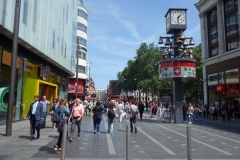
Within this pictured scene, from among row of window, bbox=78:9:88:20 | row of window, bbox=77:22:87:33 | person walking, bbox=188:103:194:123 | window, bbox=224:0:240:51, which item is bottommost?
person walking, bbox=188:103:194:123

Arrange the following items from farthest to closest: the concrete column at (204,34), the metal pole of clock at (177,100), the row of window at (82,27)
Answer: the row of window at (82,27)
the concrete column at (204,34)
the metal pole of clock at (177,100)

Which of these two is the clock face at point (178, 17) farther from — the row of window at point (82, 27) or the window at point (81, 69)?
the row of window at point (82, 27)

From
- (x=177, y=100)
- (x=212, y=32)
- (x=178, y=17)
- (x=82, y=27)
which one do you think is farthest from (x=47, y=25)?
(x=82, y=27)

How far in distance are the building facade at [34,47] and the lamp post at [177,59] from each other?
9671 millimetres

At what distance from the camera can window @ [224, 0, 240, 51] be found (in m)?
27.9

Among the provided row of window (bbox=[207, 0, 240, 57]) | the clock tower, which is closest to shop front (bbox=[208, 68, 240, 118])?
row of window (bbox=[207, 0, 240, 57])

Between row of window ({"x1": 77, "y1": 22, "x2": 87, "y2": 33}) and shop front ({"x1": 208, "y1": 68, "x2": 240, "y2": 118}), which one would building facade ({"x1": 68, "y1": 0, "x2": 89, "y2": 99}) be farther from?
shop front ({"x1": 208, "y1": 68, "x2": 240, "y2": 118})

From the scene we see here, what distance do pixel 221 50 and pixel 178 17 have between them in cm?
1282

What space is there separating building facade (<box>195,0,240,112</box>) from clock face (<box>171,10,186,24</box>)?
9.86m

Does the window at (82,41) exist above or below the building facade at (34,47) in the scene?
above

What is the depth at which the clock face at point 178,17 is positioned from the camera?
20375mm

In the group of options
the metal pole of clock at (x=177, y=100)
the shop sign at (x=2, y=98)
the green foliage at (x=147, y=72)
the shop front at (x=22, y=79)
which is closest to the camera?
the shop sign at (x=2, y=98)

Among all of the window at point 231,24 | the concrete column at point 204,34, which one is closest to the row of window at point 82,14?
the concrete column at point 204,34

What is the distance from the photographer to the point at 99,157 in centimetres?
683
